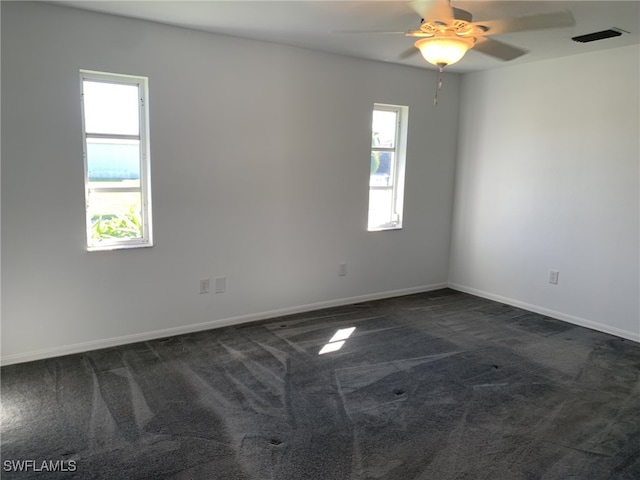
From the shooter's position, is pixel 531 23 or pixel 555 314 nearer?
pixel 531 23

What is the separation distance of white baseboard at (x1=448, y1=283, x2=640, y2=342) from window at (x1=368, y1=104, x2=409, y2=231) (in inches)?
47.4

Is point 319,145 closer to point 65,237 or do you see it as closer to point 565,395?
point 65,237

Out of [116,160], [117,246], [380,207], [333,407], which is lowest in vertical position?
[333,407]

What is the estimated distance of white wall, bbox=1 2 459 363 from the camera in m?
3.25

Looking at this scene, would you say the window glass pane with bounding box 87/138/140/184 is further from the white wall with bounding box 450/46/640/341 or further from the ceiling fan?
the white wall with bounding box 450/46/640/341

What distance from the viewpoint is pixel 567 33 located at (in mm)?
3572

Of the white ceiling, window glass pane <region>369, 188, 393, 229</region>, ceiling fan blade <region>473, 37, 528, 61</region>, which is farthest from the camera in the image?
window glass pane <region>369, 188, 393, 229</region>

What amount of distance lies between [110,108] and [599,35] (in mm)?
3839

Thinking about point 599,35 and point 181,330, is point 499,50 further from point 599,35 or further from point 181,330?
point 181,330


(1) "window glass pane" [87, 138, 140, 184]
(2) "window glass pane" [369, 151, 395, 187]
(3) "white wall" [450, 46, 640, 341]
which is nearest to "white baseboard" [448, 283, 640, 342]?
(3) "white wall" [450, 46, 640, 341]

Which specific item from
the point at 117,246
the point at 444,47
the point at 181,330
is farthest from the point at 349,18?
the point at 181,330

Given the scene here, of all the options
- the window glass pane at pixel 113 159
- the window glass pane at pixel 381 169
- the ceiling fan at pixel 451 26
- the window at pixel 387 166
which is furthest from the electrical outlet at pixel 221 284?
the ceiling fan at pixel 451 26

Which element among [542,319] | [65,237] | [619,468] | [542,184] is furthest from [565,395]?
[65,237]

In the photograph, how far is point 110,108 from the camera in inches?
140
